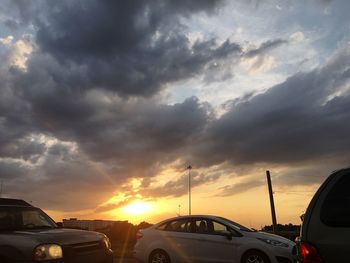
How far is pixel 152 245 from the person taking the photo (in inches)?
528

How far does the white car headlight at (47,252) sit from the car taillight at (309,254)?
4.07 meters

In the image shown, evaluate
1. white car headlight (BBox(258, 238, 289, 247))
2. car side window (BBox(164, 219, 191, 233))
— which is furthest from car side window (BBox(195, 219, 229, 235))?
white car headlight (BBox(258, 238, 289, 247))

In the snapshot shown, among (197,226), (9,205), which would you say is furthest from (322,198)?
(197,226)

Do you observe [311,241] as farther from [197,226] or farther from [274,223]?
[274,223]

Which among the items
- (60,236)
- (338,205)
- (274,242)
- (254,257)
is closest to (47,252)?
(60,236)

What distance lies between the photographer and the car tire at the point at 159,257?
13.1m

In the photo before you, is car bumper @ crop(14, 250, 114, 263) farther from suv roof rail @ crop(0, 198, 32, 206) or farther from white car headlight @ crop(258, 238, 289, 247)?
white car headlight @ crop(258, 238, 289, 247)

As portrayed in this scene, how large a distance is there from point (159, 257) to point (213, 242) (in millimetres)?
1753

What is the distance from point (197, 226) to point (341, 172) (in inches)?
353

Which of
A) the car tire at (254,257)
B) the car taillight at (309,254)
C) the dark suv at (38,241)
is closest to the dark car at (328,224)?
the car taillight at (309,254)

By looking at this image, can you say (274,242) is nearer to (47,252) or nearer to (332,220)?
(47,252)

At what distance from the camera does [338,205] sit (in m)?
4.22

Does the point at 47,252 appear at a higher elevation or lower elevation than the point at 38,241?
lower

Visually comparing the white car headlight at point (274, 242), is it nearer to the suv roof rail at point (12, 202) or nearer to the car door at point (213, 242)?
the car door at point (213, 242)
